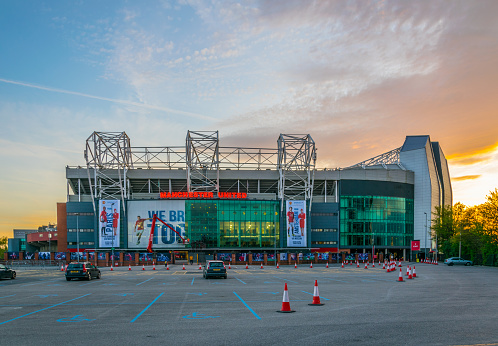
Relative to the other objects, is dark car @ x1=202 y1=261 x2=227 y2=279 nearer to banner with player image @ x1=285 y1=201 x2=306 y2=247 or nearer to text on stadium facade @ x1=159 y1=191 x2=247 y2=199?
text on stadium facade @ x1=159 y1=191 x2=247 y2=199

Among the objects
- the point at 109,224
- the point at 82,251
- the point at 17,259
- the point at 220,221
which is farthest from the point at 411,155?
the point at 17,259

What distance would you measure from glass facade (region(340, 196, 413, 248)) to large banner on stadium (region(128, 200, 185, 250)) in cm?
4047

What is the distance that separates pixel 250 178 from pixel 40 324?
87.2 m

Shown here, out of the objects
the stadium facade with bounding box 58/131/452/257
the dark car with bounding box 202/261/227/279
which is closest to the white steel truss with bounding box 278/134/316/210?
the stadium facade with bounding box 58/131/452/257

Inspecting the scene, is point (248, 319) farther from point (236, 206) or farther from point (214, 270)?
point (236, 206)

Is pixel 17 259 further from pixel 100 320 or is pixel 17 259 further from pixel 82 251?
pixel 100 320

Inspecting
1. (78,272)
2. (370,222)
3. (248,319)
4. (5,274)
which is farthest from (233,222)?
(248,319)

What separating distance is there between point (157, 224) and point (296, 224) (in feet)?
100

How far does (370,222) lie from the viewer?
10694 cm

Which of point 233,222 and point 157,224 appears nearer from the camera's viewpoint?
point 157,224

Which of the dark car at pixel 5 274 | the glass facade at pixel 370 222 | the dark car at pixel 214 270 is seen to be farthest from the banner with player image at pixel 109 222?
the dark car at pixel 214 270

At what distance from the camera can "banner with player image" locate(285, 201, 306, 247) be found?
9506 centimetres

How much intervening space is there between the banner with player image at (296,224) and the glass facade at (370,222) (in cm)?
1503

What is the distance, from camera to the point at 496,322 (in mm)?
14094
